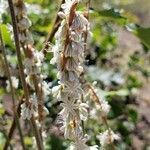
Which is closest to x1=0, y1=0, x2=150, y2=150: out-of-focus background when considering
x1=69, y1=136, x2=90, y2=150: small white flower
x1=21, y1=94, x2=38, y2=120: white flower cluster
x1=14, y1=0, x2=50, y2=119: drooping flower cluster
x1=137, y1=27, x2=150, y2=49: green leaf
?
x1=137, y1=27, x2=150, y2=49: green leaf

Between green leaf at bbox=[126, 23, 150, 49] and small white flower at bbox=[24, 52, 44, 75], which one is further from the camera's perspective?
green leaf at bbox=[126, 23, 150, 49]

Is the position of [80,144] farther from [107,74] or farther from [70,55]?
[107,74]

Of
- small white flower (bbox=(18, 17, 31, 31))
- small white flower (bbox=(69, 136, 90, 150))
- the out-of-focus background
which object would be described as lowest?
the out-of-focus background

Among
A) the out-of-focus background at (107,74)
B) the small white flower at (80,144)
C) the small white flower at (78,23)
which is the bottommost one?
the out-of-focus background at (107,74)

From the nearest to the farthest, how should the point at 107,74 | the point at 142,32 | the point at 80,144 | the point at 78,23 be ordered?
the point at 78,23 → the point at 80,144 → the point at 142,32 → the point at 107,74

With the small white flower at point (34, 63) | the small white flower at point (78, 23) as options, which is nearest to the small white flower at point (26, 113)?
the small white flower at point (34, 63)

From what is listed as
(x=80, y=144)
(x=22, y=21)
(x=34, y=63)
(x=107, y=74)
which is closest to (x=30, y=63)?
(x=34, y=63)

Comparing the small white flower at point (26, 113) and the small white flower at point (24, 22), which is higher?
the small white flower at point (24, 22)

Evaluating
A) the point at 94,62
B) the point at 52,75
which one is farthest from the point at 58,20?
the point at 94,62

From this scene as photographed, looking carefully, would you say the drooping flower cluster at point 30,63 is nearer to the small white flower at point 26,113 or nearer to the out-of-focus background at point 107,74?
the small white flower at point 26,113

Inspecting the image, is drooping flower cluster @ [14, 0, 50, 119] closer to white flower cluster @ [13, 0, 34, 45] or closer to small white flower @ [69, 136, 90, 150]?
white flower cluster @ [13, 0, 34, 45]

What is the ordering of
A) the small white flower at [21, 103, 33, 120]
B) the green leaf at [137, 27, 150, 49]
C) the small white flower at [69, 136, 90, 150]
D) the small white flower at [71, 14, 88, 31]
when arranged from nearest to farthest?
the small white flower at [71, 14, 88, 31] → the small white flower at [69, 136, 90, 150] → the small white flower at [21, 103, 33, 120] → the green leaf at [137, 27, 150, 49]
